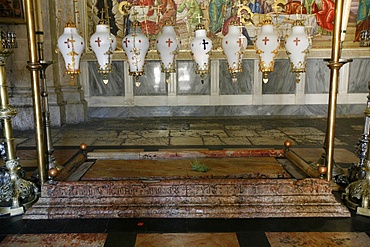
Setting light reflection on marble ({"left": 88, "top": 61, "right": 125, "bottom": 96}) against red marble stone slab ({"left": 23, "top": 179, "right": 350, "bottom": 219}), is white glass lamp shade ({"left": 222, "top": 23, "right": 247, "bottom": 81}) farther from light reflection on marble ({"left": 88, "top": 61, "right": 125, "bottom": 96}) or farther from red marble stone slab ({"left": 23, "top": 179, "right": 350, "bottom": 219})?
light reflection on marble ({"left": 88, "top": 61, "right": 125, "bottom": 96})

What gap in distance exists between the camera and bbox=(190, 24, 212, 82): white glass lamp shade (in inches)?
121

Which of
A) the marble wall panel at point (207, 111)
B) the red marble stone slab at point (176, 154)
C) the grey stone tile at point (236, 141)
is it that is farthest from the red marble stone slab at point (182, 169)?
the marble wall panel at point (207, 111)

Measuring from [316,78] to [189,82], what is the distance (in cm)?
318

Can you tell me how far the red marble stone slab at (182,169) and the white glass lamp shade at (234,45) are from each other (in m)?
1.01

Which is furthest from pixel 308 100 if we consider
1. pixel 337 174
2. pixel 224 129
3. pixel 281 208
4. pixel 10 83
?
pixel 10 83

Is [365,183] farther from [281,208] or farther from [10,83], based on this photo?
[10,83]

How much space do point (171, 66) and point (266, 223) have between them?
1.61 metres

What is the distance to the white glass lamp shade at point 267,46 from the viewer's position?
300 centimetres

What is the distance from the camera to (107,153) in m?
4.04

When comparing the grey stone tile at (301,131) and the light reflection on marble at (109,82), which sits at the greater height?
the light reflection on marble at (109,82)

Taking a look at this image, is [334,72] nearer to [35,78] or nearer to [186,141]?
[35,78]

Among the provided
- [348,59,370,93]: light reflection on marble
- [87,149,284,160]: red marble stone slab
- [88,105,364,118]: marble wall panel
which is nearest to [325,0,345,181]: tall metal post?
[87,149,284,160]: red marble stone slab

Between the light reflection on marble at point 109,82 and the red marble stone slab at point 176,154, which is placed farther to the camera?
the light reflection on marble at point 109,82

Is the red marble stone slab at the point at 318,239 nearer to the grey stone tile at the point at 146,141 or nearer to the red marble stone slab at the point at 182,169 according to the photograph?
the red marble stone slab at the point at 182,169
